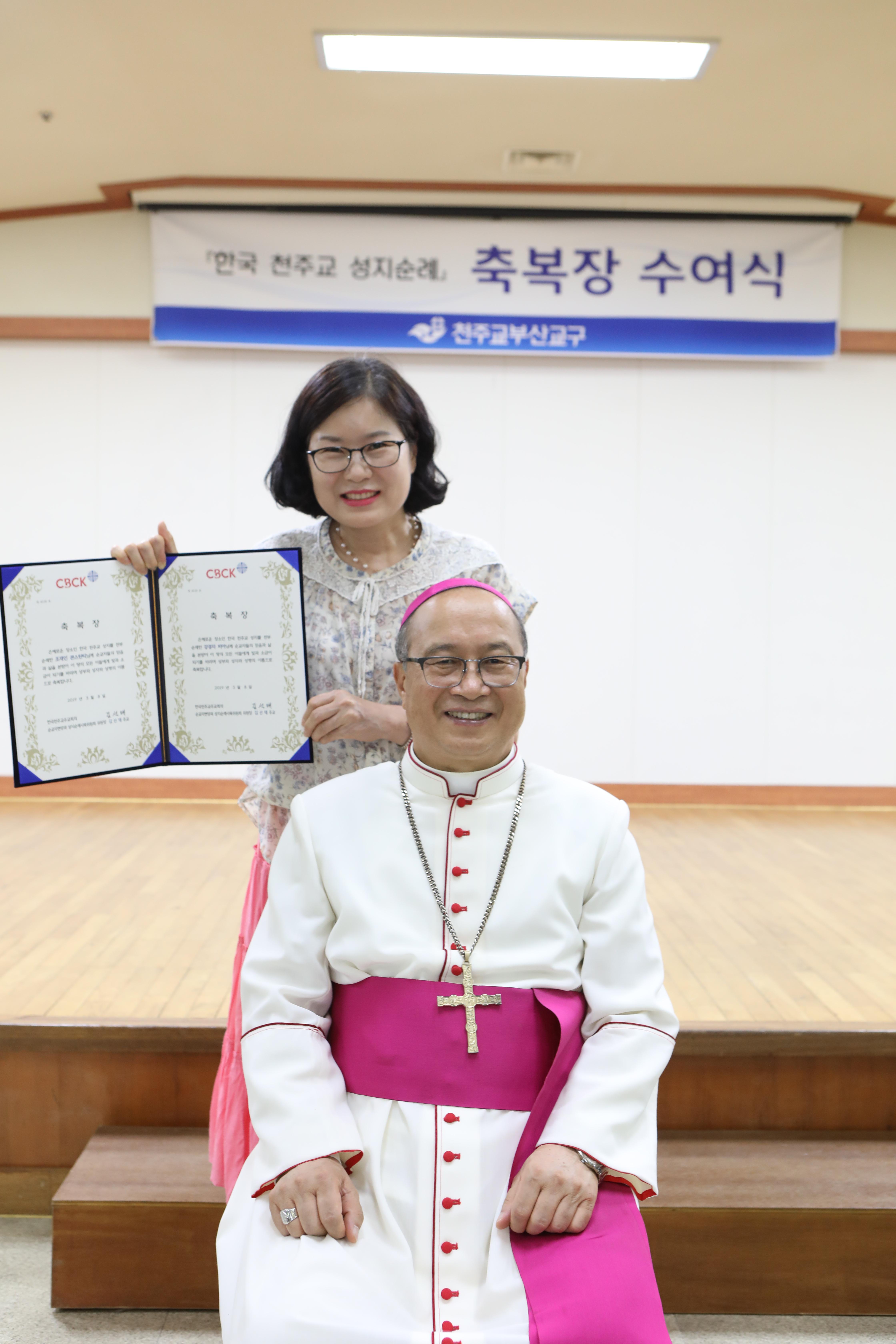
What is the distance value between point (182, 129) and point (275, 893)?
422 centimetres

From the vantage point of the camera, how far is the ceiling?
3756mm

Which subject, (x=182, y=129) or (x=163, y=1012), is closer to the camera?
(x=163, y=1012)

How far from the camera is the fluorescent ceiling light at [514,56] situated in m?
3.95

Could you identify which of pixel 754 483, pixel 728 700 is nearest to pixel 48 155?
pixel 754 483

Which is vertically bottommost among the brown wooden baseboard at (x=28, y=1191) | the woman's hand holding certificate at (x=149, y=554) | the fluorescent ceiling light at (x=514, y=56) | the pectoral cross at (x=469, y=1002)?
the brown wooden baseboard at (x=28, y=1191)

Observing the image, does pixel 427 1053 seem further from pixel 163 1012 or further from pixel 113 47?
pixel 113 47

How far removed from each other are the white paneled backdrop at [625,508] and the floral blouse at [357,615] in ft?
12.9

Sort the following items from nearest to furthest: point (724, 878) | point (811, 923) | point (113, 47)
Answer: point (811, 923) < point (113, 47) < point (724, 878)

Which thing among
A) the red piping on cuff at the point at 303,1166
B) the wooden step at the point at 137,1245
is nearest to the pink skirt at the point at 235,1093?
the wooden step at the point at 137,1245

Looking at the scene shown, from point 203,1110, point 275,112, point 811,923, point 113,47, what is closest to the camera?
point 203,1110

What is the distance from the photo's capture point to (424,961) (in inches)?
58.4

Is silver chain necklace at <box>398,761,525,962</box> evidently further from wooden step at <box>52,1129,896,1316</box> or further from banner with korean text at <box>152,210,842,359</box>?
banner with korean text at <box>152,210,842,359</box>

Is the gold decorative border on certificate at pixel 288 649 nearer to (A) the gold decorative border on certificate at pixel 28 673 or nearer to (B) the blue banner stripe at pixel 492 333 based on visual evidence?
(A) the gold decorative border on certificate at pixel 28 673

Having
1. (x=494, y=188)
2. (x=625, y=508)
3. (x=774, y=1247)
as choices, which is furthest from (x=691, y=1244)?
(x=494, y=188)
